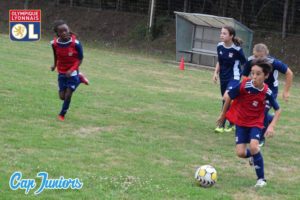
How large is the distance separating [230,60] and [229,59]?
2cm

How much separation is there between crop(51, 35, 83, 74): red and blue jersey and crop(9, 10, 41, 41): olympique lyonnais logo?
14292mm

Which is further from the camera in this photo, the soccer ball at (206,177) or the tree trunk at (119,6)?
the tree trunk at (119,6)

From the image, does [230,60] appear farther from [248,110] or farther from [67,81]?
[248,110]

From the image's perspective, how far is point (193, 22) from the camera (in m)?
24.6

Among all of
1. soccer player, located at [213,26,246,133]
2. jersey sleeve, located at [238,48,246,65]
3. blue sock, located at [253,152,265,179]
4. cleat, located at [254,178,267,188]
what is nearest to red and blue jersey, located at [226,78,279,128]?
blue sock, located at [253,152,265,179]

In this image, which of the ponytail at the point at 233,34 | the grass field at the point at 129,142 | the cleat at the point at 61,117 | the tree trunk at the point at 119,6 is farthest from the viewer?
the tree trunk at the point at 119,6

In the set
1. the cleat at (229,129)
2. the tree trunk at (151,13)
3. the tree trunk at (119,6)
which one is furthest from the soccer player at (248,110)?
the tree trunk at (119,6)

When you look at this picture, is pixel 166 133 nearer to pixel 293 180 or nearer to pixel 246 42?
pixel 293 180

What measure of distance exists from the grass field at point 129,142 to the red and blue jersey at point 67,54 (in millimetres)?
845

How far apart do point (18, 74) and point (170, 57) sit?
11934mm

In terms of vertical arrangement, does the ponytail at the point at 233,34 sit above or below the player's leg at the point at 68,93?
above

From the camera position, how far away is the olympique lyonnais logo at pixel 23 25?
2511cm

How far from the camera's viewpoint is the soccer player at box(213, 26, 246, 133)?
10516 mm

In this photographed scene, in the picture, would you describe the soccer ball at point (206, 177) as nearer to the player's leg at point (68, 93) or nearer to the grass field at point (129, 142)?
the grass field at point (129, 142)
